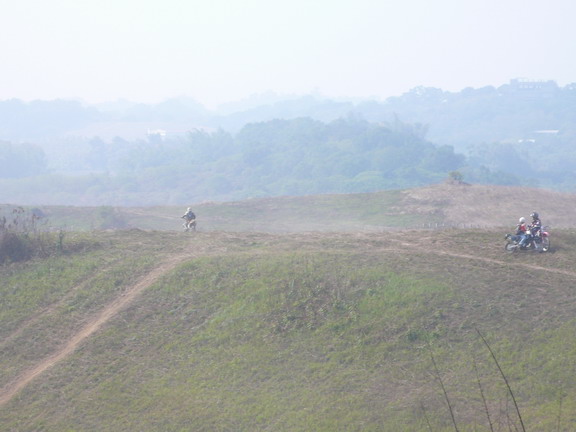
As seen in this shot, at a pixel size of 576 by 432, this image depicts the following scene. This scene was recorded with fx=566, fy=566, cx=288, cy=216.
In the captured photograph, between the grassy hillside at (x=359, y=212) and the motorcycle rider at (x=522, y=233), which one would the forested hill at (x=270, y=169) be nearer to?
the grassy hillside at (x=359, y=212)

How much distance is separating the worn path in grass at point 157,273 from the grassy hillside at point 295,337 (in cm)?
9

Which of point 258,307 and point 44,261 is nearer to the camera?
point 258,307

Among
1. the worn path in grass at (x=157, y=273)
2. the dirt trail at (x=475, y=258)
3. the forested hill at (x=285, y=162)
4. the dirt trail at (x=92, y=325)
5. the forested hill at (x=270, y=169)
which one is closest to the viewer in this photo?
the dirt trail at (x=92, y=325)

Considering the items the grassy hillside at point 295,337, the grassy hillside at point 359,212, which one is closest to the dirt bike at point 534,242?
the grassy hillside at point 295,337

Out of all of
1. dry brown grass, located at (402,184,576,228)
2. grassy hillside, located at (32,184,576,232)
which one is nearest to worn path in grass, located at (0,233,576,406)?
grassy hillside, located at (32,184,576,232)

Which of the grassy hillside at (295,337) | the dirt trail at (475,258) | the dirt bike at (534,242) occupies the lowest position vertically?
the grassy hillside at (295,337)

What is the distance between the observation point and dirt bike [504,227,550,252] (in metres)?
18.2

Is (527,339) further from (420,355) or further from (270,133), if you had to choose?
(270,133)

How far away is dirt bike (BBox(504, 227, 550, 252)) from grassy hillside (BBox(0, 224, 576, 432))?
1.15ft

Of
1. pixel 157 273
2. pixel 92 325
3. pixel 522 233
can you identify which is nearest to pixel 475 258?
pixel 522 233

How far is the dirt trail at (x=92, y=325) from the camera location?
1456cm

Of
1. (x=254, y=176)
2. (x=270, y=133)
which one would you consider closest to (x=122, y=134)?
(x=270, y=133)

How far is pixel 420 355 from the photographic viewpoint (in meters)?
13.8

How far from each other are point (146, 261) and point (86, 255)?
253 cm
